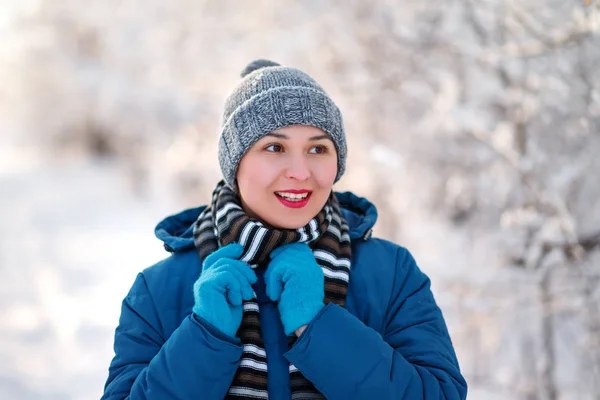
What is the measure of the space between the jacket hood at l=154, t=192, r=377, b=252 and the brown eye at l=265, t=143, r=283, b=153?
1.26 ft

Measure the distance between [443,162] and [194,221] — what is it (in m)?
2.36

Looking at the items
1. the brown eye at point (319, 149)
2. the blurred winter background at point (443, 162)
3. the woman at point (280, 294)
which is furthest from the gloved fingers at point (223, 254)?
the blurred winter background at point (443, 162)

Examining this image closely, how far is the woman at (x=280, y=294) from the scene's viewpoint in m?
1.48

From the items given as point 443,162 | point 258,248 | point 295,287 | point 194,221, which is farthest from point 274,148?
Answer: point 443,162

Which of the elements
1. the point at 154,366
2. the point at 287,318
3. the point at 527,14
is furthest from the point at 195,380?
the point at 527,14

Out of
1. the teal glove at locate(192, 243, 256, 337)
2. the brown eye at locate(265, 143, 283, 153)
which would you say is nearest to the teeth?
the brown eye at locate(265, 143, 283, 153)

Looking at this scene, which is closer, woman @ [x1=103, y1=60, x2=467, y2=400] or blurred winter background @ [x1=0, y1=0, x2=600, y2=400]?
woman @ [x1=103, y1=60, x2=467, y2=400]

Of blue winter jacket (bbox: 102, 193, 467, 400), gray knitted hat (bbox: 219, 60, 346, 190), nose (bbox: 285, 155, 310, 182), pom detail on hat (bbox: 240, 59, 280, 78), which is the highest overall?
pom detail on hat (bbox: 240, 59, 280, 78)

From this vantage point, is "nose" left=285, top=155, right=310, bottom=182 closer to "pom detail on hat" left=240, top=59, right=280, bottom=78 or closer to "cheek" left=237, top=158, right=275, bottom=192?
"cheek" left=237, top=158, right=275, bottom=192

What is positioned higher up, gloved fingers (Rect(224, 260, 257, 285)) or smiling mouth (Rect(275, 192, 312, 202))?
smiling mouth (Rect(275, 192, 312, 202))

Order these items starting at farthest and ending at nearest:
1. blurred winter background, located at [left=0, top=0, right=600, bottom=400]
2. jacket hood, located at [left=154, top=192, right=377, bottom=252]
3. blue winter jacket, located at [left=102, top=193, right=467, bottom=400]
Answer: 1. blurred winter background, located at [left=0, top=0, right=600, bottom=400]
2. jacket hood, located at [left=154, top=192, right=377, bottom=252]
3. blue winter jacket, located at [left=102, top=193, right=467, bottom=400]

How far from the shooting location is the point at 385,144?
4.30 m

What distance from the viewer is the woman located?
4.85 ft

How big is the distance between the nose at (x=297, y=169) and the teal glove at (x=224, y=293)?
0.94ft
